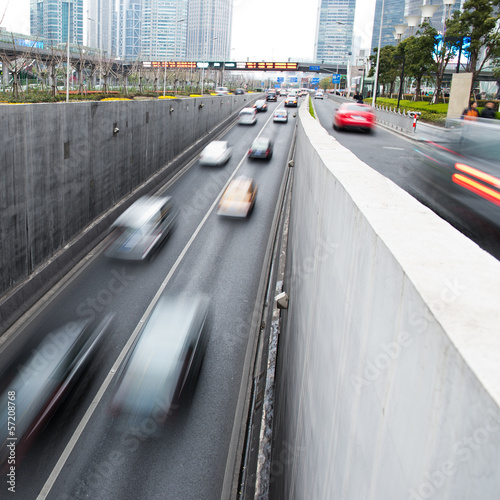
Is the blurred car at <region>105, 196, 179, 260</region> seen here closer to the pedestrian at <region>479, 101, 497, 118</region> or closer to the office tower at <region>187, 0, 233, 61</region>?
the pedestrian at <region>479, 101, 497, 118</region>

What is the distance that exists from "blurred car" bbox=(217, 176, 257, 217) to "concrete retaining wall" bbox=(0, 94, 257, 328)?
4735mm

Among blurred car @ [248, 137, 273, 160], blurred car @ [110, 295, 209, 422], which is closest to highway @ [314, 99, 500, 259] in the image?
blurred car @ [110, 295, 209, 422]

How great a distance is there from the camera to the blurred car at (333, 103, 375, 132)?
26.1 meters

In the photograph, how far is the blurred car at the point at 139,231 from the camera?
58.0 ft

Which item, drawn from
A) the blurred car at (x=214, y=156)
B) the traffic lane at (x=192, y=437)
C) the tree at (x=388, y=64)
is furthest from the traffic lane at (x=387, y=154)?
the tree at (x=388, y=64)

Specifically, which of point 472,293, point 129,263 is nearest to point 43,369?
point 129,263

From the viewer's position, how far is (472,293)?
97.4 inches

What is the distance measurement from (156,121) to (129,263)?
13248 millimetres

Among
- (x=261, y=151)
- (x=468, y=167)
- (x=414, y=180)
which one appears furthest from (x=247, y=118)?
(x=468, y=167)

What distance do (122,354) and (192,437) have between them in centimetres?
323

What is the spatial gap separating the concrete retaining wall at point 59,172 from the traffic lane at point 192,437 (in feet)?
13.7

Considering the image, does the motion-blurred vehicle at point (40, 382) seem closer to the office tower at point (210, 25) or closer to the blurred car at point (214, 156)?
the blurred car at point (214, 156)

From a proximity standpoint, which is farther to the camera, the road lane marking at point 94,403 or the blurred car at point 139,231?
the blurred car at point 139,231

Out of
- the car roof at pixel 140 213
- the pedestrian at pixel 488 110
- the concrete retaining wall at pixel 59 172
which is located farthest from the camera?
the car roof at pixel 140 213
